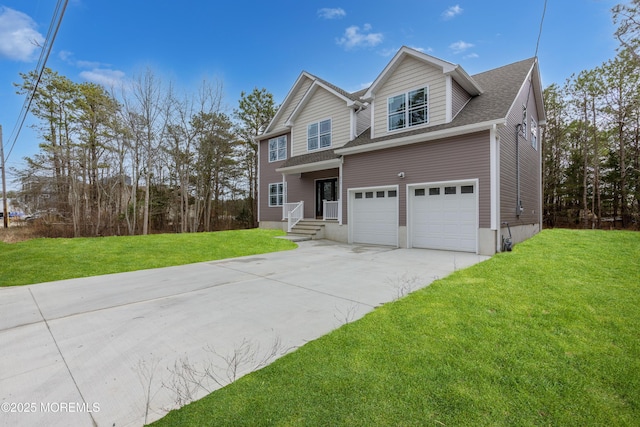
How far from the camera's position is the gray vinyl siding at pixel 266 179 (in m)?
16.5

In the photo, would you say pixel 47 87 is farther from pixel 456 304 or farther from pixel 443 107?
pixel 456 304

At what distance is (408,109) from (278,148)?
845 cm

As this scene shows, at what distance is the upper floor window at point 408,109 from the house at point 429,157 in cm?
4

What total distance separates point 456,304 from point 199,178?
771 inches

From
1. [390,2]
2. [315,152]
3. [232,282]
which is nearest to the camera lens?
[232,282]

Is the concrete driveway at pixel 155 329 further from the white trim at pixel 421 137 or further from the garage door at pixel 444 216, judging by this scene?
the white trim at pixel 421 137

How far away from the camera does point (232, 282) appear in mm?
5762

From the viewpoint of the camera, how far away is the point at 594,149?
61.9ft

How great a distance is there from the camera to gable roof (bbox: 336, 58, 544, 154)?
8656 millimetres

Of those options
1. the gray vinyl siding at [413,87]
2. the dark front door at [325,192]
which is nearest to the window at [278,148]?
the dark front door at [325,192]

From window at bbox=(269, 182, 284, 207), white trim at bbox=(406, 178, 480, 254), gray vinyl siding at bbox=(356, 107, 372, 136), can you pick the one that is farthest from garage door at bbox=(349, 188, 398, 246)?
window at bbox=(269, 182, 284, 207)

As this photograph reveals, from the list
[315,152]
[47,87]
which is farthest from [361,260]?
[47,87]

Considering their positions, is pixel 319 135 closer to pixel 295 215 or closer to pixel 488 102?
pixel 295 215

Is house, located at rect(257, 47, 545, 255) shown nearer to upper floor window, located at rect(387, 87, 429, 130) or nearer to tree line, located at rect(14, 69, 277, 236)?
upper floor window, located at rect(387, 87, 429, 130)
